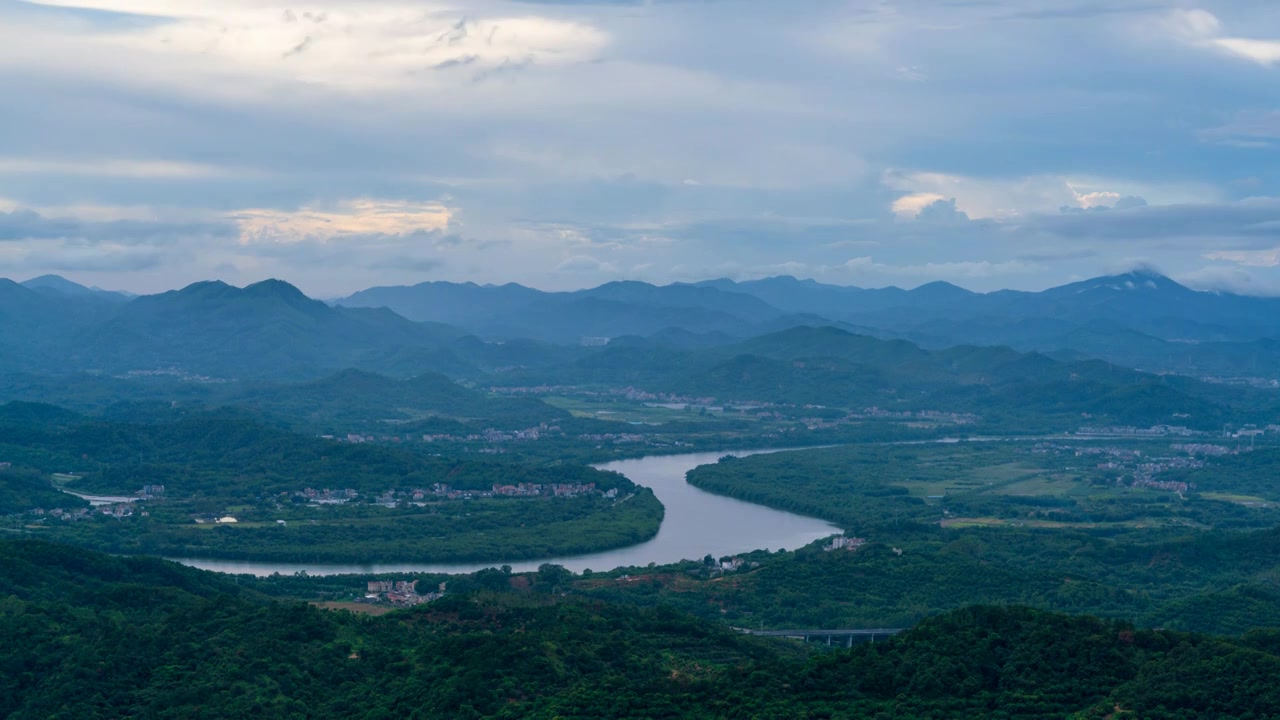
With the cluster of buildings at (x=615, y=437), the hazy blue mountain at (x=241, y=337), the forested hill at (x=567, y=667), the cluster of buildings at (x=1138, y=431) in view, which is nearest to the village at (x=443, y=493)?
the cluster of buildings at (x=615, y=437)

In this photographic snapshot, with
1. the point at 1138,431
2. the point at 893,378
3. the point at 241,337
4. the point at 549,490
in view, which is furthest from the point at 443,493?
the point at 241,337

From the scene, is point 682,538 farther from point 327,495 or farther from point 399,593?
point 327,495

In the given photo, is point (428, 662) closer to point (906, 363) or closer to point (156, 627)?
point (156, 627)

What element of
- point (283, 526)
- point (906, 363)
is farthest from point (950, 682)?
point (906, 363)

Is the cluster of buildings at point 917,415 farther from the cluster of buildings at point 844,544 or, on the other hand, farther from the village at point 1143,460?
the cluster of buildings at point 844,544

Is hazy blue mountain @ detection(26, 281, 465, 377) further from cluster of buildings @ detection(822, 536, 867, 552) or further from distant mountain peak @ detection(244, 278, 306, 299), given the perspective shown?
cluster of buildings @ detection(822, 536, 867, 552)
